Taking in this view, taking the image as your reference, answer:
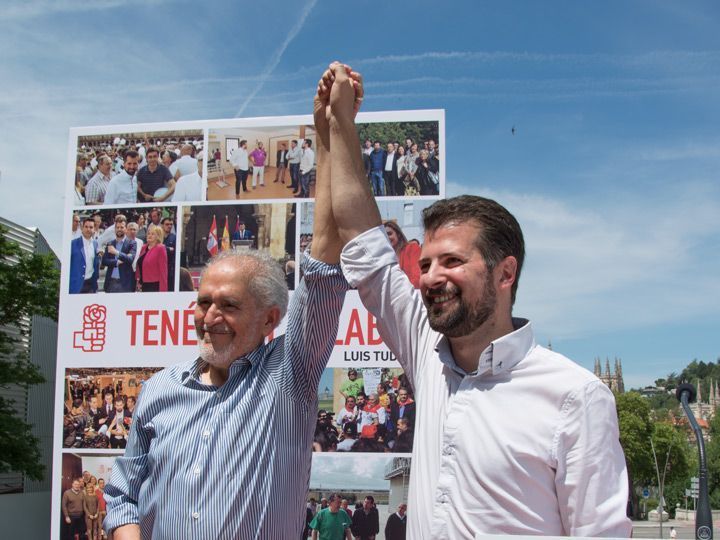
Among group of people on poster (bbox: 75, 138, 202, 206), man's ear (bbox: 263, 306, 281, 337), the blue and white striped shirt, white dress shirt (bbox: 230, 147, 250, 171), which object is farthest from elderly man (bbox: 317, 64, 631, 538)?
group of people on poster (bbox: 75, 138, 202, 206)

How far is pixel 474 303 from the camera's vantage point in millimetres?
1859

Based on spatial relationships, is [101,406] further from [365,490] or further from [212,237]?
[365,490]

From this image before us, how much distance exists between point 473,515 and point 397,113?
5.19 meters

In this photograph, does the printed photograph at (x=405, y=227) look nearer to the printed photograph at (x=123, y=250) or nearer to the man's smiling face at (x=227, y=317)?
the printed photograph at (x=123, y=250)

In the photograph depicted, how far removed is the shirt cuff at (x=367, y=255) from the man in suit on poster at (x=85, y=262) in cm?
517

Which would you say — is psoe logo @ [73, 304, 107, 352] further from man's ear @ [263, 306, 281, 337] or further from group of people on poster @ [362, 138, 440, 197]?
man's ear @ [263, 306, 281, 337]

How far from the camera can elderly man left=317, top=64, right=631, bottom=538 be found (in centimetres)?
168

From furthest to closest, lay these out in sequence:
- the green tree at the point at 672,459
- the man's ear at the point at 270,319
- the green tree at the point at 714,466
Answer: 1. the green tree at the point at 672,459
2. the green tree at the point at 714,466
3. the man's ear at the point at 270,319

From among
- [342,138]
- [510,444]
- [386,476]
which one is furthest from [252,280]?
[386,476]

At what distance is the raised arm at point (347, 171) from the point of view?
84.7 inches

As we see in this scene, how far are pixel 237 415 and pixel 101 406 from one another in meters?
4.95

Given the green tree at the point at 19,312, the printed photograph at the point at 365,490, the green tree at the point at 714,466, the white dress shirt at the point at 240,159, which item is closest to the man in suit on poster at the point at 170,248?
the white dress shirt at the point at 240,159

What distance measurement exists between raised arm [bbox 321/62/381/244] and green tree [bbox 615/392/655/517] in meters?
53.4

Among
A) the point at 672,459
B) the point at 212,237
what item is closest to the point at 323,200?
the point at 212,237
